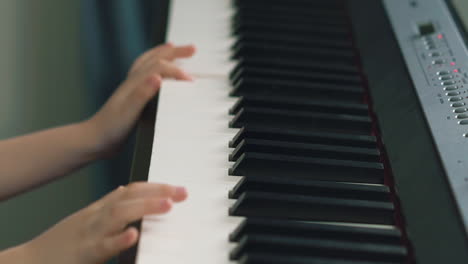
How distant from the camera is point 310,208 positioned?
2.68 ft

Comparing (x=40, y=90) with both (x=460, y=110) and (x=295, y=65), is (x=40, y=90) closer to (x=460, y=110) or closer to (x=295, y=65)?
(x=295, y=65)

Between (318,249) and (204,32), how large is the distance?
698 millimetres

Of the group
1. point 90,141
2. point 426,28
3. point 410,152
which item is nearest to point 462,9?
point 426,28

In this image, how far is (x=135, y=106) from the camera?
3.91 ft

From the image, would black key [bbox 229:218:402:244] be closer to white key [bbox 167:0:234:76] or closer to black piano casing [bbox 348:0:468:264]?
black piano casing [bbox 348:0:468:264]

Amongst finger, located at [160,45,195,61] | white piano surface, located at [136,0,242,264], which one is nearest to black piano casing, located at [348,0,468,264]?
white piano surface, located at [136,0,242,264]

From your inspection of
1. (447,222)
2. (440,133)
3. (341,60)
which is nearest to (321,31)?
(341,60)

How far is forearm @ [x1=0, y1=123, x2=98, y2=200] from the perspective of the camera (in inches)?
49.6

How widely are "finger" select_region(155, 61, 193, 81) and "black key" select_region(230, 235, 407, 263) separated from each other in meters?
0.49

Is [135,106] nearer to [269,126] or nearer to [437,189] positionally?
[269,126]

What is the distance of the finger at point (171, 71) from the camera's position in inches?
45.7

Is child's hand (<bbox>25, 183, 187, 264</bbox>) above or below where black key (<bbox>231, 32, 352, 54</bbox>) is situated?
below

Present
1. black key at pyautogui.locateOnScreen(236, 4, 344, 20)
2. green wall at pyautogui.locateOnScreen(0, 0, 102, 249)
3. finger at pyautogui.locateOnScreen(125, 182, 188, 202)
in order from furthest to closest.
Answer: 1. green wall at pyautogui.locateOnScreen(0, 0, 102, 249)
2. black key at pyautogui.locateOnScreen(236, 4, 344, 20)
3. finger at pyautogui.locateOnScreen(125, 182, 188, 202)

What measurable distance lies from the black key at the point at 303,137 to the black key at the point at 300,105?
90 mm
